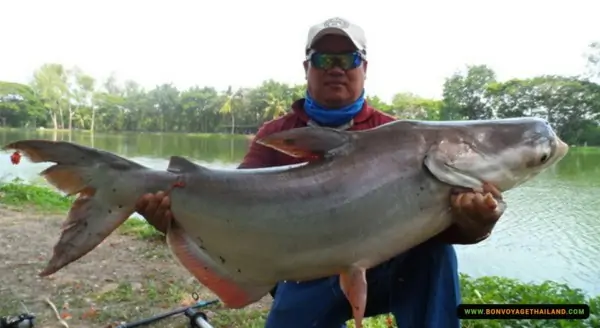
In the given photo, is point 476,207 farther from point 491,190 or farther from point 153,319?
point 153,319

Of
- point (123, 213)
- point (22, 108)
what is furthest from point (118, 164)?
point (22, 108)

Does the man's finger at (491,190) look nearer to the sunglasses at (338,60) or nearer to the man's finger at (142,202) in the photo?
the sunglasses at (338,60)

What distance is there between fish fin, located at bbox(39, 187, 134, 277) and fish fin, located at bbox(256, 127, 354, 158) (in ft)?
2.35

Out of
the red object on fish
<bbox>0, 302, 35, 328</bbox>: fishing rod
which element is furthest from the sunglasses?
<bbox>0, 302, 35, 328</bbox>: fishing rod

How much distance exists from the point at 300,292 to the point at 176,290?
10.8 feet

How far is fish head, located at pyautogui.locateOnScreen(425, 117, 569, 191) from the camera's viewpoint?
209cm

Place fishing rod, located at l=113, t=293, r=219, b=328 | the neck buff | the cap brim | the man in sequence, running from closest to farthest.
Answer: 1. the man
2. the cap brim
3. the neck buff
4. fishing rod, located at l=113, t=293, r=219, b=328

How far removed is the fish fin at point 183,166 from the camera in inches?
85.7

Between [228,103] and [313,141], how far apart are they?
2929 inches

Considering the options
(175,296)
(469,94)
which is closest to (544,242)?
(175,296)

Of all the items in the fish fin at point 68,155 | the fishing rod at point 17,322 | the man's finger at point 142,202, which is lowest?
the fishing rod at point 17,322

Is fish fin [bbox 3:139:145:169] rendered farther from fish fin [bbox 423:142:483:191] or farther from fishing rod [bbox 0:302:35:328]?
fishing rod [bbox 0:302:35:328]

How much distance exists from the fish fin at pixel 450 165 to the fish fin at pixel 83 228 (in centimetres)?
130

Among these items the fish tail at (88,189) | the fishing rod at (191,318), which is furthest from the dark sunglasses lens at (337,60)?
the fishing rod at (191,318)
